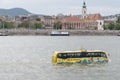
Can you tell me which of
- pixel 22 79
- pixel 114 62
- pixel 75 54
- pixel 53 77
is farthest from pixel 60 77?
pixel 114 62

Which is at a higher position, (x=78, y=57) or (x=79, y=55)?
(x=79, y=55)

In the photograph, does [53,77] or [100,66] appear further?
[100,66]

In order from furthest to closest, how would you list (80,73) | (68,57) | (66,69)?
(68,57) → (66,69) → (80,73)

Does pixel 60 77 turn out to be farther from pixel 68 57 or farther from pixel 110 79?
pixel 68 57

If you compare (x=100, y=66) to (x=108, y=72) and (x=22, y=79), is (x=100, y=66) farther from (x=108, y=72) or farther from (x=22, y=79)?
(x=22, y=79)

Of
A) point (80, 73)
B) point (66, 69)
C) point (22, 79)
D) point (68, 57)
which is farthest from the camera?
point (68, 57)

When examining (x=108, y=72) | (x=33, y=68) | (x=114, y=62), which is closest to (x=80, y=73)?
(x=108, y=72)

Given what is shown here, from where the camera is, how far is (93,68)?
60.0 meters

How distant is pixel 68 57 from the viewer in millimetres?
64500

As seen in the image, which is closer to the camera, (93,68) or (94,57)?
(93,68)

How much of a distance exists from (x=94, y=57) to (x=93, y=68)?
548cm

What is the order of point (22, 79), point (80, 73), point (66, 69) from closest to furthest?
1. point (22, 79)
2. point (80, 73)
3. point (66, 69)

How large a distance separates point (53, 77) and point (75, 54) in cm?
1279

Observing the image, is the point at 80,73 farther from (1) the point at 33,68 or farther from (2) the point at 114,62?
(2) the point at 114,62
